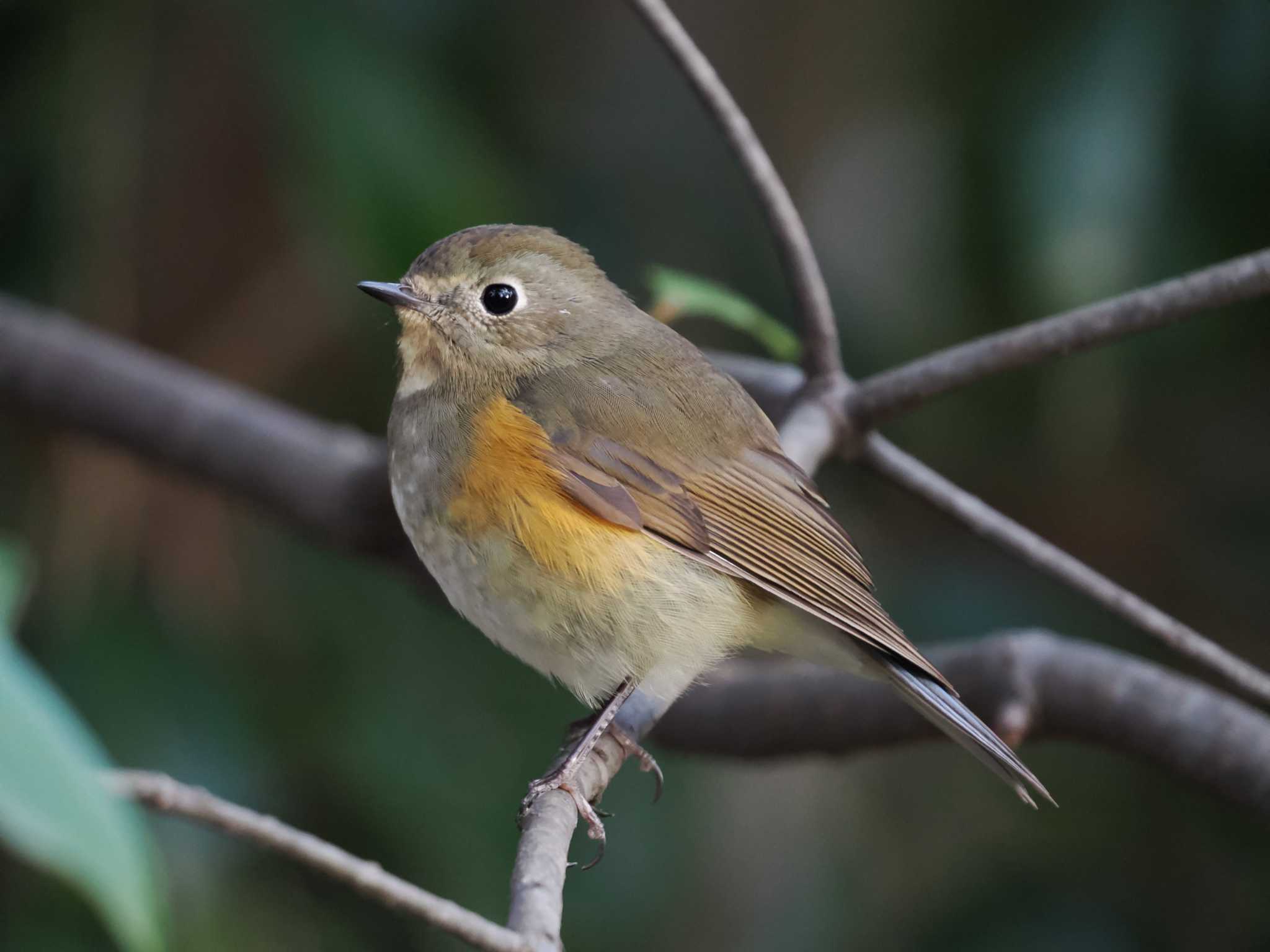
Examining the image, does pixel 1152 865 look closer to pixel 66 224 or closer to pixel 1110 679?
pixel 1110 679

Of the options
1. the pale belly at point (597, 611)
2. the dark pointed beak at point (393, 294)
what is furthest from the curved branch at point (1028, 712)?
the dark pointed beak at point (393, 294)

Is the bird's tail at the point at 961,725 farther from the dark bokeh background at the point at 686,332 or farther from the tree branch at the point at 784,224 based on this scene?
the dark bokeh background at the point at 686,332

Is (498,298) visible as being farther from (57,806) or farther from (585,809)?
(57,806)

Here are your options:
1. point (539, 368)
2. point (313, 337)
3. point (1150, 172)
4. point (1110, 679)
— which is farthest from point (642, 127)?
point (1110, 679)

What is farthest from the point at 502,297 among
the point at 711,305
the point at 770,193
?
the point at 770,193

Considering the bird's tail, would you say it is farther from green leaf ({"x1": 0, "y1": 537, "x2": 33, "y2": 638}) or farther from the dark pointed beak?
green leaf ({"x1": 0, "y1": 537, "x2": 33, "y2": 638})

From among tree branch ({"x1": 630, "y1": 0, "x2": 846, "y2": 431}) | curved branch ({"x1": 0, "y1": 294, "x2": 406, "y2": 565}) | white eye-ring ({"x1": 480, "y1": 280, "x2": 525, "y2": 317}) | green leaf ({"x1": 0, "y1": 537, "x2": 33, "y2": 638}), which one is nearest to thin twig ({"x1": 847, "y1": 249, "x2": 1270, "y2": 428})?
tree branch ({"x1": 630, "y1": 0, "x2": 846, "y2": 431})
